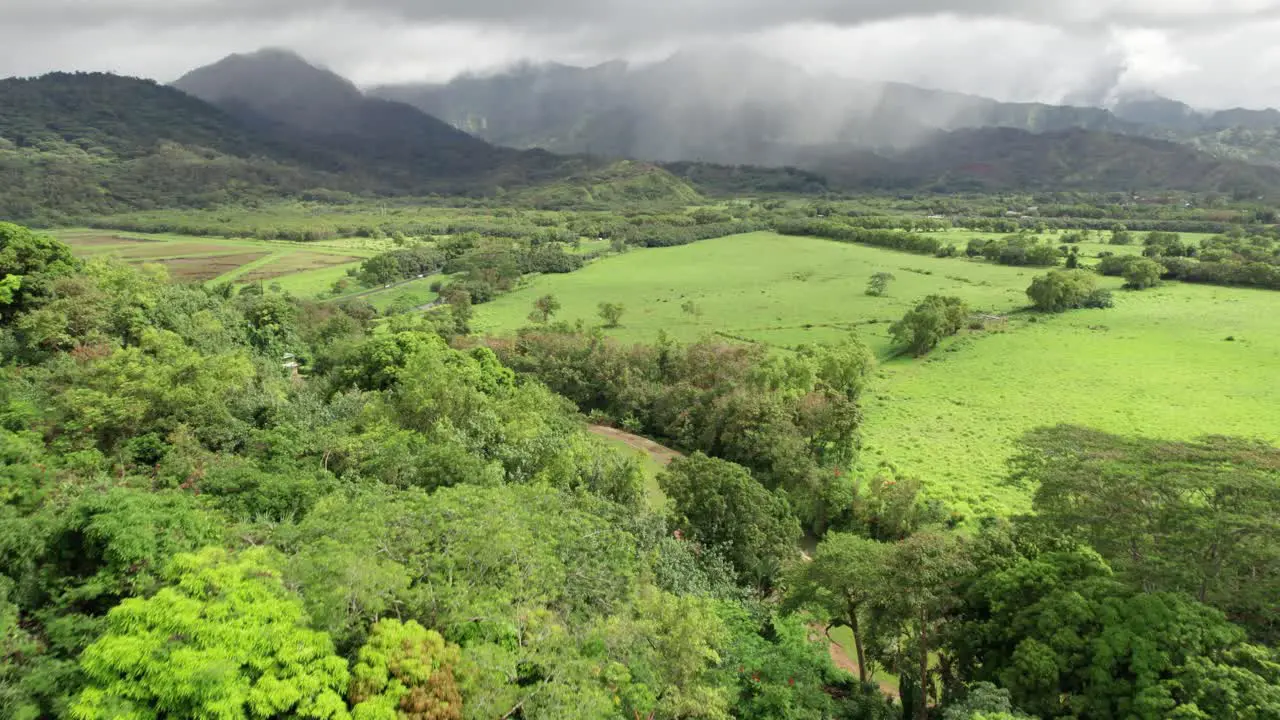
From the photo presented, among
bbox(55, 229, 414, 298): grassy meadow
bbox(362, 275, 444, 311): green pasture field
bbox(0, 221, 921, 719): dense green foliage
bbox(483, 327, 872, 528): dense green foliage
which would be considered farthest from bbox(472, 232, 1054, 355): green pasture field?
bbox(0, 221, 921, 719): dense green foliage

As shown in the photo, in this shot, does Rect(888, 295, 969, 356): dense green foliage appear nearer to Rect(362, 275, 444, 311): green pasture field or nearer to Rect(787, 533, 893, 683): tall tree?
Rect(787, 533, 893, 683): tall tree

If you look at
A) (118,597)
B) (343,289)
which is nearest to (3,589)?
(118,597)

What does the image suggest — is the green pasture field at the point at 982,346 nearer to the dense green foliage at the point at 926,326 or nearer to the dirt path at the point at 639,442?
the dense green foliage at the point at 926,326

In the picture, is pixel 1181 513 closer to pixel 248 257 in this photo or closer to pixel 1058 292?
pixel 1058 292

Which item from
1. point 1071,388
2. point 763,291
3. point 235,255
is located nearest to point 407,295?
point 235,255

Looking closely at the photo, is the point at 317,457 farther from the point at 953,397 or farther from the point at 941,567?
the point at 953,397
